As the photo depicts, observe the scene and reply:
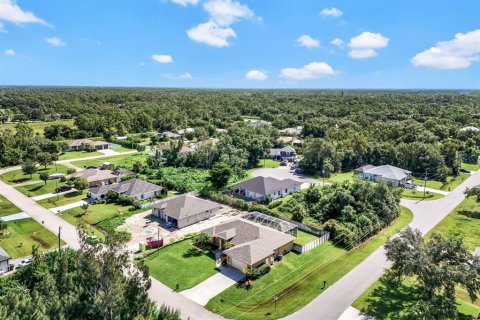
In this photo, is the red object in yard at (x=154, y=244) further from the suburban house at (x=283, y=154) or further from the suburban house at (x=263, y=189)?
the suburban house at (x=283, y=154)

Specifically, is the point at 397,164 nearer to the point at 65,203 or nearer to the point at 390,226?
the point at 390,226

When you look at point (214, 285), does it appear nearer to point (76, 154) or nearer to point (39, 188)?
point (39, 188)

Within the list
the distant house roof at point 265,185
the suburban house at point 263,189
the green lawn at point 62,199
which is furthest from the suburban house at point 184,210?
the green lawn at point 62,199

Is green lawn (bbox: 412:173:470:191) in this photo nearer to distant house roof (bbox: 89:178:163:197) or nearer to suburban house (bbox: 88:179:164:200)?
suburban house (bbox: 88:179:164:200)

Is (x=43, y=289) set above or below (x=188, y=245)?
above

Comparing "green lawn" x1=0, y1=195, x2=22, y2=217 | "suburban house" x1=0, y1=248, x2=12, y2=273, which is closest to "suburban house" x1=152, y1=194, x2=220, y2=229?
"suburban house" x1=0, y1=248, x2=12, y2=273

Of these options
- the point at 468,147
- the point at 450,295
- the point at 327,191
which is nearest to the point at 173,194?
the point at 327,191
